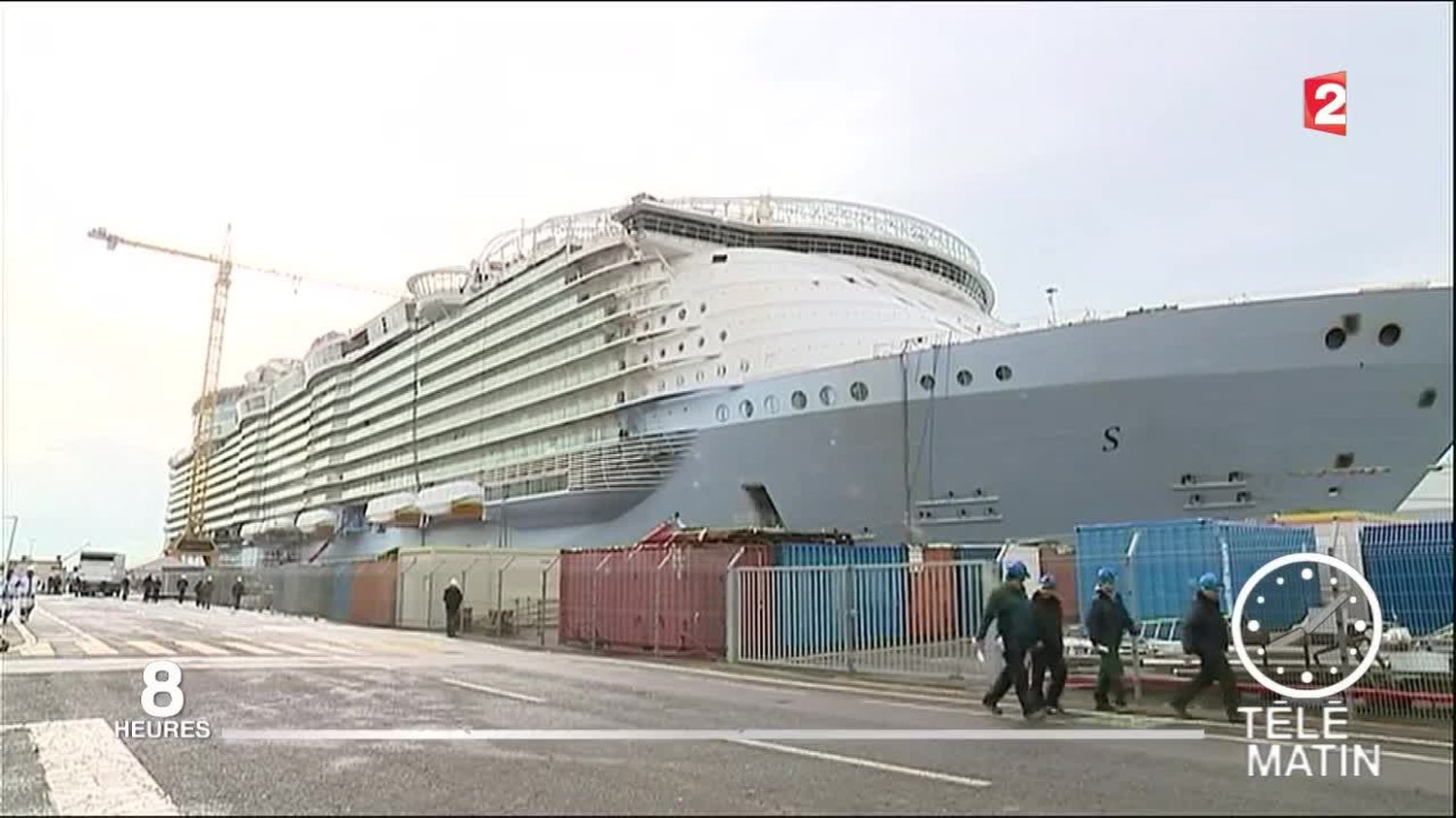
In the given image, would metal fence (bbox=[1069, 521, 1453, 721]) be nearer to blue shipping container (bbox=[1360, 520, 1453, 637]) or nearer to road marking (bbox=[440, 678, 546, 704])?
blue shipping container (bbox=[1360, 520, 1453, 637])

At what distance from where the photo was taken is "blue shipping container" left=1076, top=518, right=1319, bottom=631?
1162cm

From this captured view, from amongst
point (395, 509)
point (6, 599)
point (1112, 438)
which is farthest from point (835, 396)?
point (395, 509)

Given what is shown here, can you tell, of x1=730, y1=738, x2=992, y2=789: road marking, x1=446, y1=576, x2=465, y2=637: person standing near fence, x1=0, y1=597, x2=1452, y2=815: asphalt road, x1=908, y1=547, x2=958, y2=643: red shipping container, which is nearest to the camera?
x1=0, y1=597, x2=1452, y2=815: asphalt road

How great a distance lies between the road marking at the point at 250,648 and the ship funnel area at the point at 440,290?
3301 cm

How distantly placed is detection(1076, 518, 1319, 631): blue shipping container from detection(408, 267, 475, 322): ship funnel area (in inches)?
1626

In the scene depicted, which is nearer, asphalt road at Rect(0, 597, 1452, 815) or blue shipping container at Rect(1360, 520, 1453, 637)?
asphalt road at Rect(0, 597, 1452, 815)

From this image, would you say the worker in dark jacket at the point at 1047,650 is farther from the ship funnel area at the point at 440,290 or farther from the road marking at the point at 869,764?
the ship funnel area at the point at 440,290

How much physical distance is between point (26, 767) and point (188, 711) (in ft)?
7.39

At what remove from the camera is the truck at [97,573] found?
64.4 meters

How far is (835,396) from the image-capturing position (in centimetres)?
2477

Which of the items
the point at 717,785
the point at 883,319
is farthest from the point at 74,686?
the point at 883,319

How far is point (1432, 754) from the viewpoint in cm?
693

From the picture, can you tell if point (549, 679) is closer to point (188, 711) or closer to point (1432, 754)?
point (188, 711)

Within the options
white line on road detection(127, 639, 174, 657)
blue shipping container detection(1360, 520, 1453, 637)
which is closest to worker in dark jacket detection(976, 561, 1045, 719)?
blue shipping container detection(1360, 520, 1453, 637)
